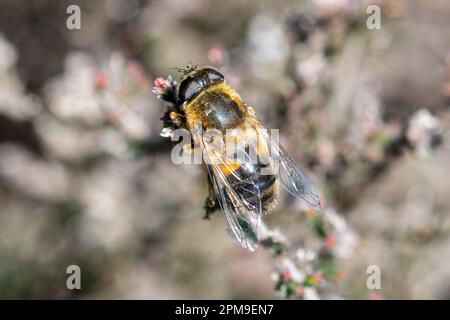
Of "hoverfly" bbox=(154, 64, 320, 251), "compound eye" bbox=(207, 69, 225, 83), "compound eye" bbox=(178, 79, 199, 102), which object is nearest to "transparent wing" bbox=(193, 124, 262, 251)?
"hoverfly" bbox=(154, 64, 320, 251)

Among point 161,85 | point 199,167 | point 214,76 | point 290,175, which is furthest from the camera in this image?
point 199,167

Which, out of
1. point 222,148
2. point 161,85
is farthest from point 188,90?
point 222,148

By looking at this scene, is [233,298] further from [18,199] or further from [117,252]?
[18,199]

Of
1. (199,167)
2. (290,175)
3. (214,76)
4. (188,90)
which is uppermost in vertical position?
(214,76)

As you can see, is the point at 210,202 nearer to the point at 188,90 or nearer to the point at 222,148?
the point at 222,148

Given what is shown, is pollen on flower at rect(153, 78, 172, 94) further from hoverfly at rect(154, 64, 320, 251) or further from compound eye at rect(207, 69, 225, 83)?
compound eye at rect(207, 69, 225, 83)

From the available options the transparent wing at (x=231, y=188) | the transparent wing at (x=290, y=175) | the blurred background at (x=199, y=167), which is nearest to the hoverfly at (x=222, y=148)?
the transparent wing at (x=231, y=188)
